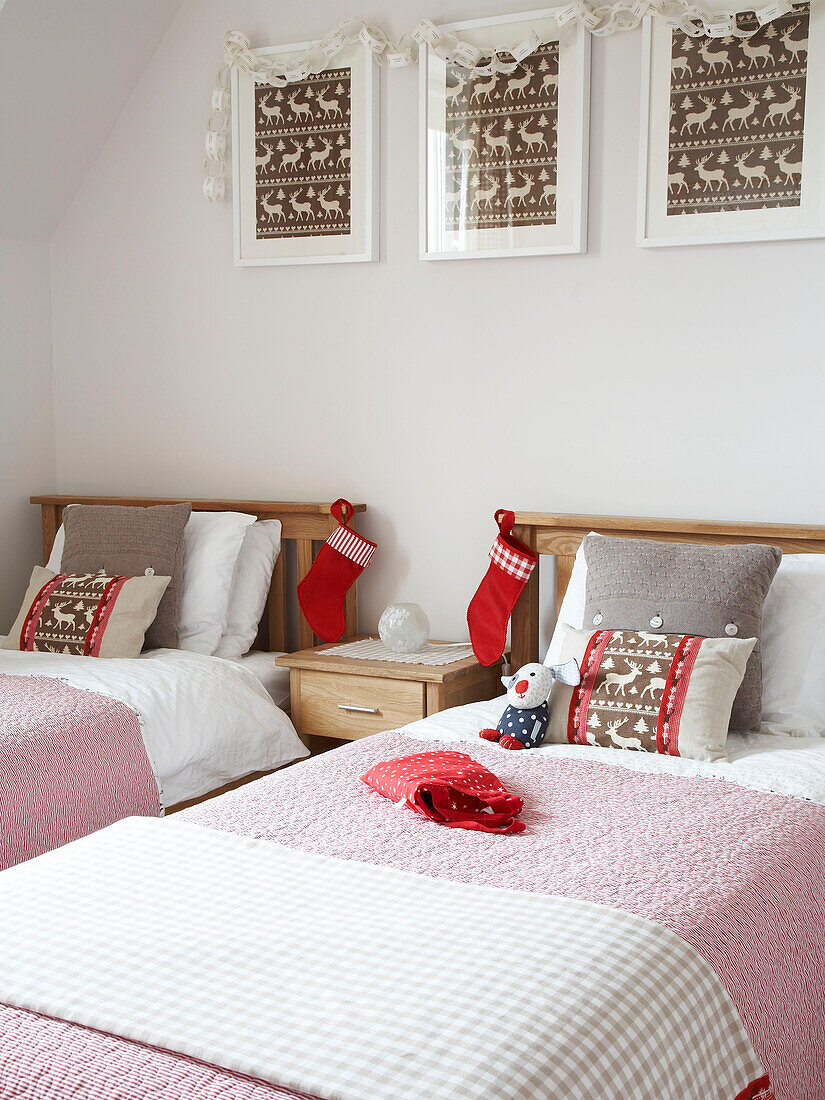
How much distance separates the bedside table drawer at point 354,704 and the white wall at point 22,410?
1.25m

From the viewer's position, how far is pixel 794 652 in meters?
2.34

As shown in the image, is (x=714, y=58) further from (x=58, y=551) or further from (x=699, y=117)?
(x=58, y=551)

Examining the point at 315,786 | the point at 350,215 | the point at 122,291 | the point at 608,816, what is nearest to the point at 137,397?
the point at 122,291

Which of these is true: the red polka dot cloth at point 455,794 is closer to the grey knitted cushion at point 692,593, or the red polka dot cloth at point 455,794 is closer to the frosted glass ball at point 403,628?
the grey knitted cushion at point 692,593

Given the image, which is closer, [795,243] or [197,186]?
[795,243]

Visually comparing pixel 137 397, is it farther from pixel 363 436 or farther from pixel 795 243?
pixel 795 243

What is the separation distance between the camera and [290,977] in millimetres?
1231

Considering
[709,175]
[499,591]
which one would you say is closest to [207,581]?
[499,591]

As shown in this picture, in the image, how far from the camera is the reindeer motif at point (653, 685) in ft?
7.16

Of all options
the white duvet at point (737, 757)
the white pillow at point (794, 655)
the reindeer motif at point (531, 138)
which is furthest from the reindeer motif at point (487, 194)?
the white duvet at point (737, 757)

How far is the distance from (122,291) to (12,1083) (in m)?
2.83

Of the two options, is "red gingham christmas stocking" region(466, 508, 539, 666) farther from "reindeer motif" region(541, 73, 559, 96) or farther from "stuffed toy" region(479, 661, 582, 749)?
"reindeer motif" region(541, 73, 559, 96)

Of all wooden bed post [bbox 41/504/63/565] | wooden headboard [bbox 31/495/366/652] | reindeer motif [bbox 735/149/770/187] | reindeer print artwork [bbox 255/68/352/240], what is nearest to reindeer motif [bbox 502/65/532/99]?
reindeer print artwork [bbox 255/68/352/240]

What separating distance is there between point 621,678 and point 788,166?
4.20ft
